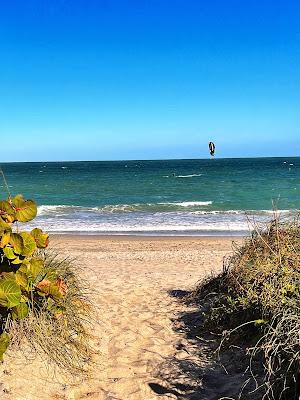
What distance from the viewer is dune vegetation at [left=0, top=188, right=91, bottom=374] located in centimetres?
368

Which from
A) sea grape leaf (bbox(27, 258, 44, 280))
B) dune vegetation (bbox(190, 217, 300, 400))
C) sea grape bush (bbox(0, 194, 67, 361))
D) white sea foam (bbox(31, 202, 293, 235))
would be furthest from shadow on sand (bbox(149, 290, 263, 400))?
white sea foam (bbox(31, 202, 293, 235))

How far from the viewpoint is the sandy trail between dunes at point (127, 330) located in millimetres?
3895

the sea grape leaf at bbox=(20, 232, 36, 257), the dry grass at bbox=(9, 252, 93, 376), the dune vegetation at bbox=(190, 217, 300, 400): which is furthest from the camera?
the dry grass at bbox=(9, 252, 93, 376)

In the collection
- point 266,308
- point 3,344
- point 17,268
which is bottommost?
point 266,308

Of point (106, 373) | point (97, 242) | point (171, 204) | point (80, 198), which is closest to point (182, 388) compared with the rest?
point (106, 373)

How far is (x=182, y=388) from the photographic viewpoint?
4.02m

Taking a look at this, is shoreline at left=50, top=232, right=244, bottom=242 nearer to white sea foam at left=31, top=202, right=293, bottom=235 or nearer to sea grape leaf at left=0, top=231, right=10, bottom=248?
white sea foam at left=31, top=202, right=293, bottom=235

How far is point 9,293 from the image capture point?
349cm

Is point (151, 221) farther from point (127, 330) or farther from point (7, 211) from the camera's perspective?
point (7, 211)

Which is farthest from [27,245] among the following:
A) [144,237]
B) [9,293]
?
[144,237]

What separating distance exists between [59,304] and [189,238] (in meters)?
11.5

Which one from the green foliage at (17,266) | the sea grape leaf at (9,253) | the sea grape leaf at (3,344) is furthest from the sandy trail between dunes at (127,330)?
the sea grape leaf at (9,253)

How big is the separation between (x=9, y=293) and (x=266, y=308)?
8.07ft

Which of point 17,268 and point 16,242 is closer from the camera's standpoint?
point 16,242
